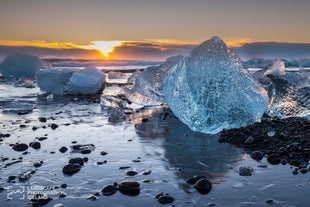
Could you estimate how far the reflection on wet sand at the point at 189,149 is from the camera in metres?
4.96

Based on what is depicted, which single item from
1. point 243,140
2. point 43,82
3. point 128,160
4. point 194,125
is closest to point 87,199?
point 128,160

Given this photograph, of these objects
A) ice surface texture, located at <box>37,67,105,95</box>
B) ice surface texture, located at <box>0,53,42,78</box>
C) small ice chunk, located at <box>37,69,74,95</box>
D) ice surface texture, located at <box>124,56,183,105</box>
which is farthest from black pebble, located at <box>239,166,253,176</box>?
ice surface texture, located at <box>0,53,42,78</box>

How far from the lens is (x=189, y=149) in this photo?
615 cm

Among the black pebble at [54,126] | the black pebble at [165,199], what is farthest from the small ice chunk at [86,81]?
the black pebble at [165,199]

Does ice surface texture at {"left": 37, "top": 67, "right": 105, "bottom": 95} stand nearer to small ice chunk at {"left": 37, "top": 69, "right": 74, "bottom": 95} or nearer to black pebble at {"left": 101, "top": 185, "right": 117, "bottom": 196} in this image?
small ice chunk at {"left": 37, "top": 69, "right": 74, "bottom": 95}

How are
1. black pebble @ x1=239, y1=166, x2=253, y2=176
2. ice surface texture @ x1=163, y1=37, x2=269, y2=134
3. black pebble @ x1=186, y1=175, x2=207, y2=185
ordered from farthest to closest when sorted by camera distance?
ice surface texture @ x1=163, y1=37, x2=269, y2=134 < black pebble @ x1=239, y1=166, x2=253, y2=176 < black pebble @ x1=186, y1=175, x2=207, y2=185

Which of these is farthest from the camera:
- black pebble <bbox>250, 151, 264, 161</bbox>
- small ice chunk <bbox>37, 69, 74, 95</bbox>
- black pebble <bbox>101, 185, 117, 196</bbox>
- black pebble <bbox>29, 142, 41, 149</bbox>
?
small ice chunk <bbox>37, 69, 74, 95</bbox>

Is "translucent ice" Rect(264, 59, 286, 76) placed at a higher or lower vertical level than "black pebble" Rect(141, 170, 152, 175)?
higher

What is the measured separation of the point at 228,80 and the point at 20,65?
2246 cm

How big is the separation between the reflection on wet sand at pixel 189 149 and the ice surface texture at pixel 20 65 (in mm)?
19183

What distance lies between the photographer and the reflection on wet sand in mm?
4965

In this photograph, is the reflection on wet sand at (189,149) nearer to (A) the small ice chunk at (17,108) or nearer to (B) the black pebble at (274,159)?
(B) the black pebble at (274,159)

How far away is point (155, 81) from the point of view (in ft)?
40.3

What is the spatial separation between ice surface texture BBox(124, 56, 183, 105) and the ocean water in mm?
3413
